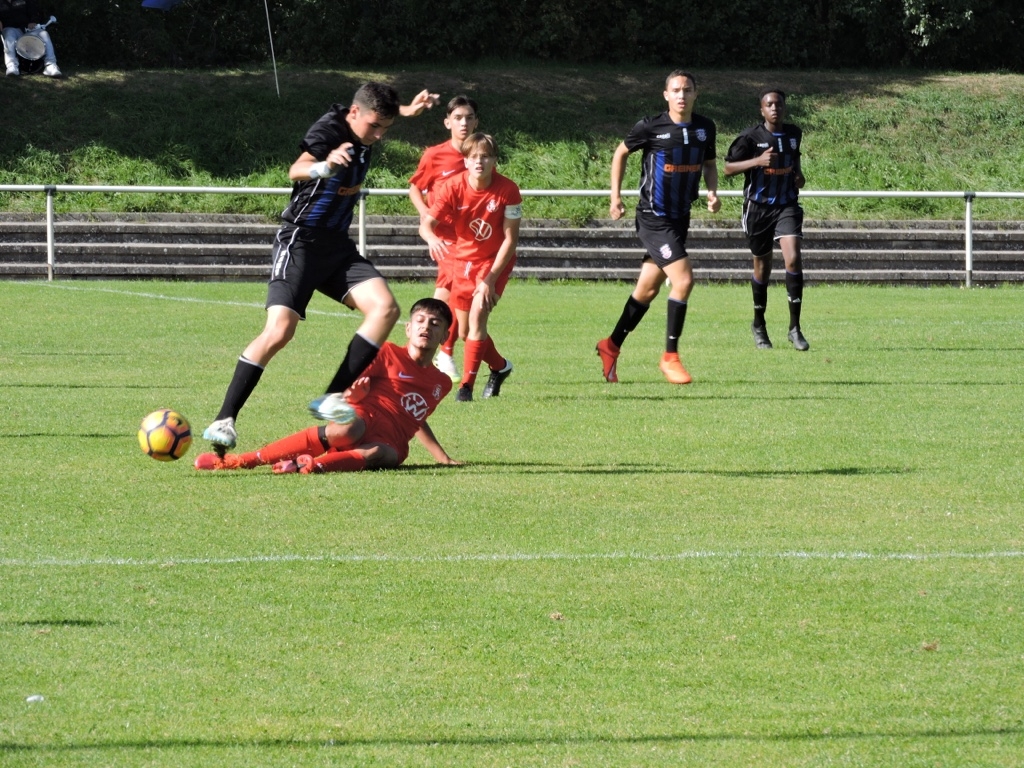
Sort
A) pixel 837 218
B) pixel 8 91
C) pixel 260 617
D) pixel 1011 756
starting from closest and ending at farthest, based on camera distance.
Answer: pixel 1011 756
pixel 260 617
pixel 837 218
pixel 8 91

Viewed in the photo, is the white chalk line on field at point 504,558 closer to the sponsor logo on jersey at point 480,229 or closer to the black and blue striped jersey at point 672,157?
the sponsor logo on jersey at point 480,229

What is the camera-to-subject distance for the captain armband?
8.08m

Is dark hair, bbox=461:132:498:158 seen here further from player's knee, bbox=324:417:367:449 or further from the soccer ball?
the soccer ball

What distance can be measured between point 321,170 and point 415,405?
1319 mm

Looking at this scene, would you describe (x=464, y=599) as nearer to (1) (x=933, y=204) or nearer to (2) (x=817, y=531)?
(2) (x=817, y=531)

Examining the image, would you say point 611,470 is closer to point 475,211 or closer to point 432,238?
point 432,238

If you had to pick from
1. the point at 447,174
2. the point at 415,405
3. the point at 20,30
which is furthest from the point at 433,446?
the point at 20,30

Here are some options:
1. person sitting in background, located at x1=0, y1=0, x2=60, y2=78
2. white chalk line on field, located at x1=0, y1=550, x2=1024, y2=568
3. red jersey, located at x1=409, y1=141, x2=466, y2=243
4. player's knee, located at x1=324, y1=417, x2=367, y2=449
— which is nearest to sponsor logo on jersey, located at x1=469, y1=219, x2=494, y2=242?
red jersey, located at x1=409, y1=141, x2=466, y2=243

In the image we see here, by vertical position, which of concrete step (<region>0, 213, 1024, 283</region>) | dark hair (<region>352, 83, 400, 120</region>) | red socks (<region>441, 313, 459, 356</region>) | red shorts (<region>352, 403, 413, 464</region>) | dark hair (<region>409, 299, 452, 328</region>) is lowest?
concrete step (<region>0, 213, 1024, 283</region>)

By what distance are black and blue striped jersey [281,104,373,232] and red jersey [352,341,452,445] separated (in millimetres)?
759

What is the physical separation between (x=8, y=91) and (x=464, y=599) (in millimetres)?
27562

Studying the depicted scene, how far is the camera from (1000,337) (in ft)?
52.8

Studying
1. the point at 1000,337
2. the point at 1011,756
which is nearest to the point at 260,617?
the point at 1011,756

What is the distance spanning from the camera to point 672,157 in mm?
12578
